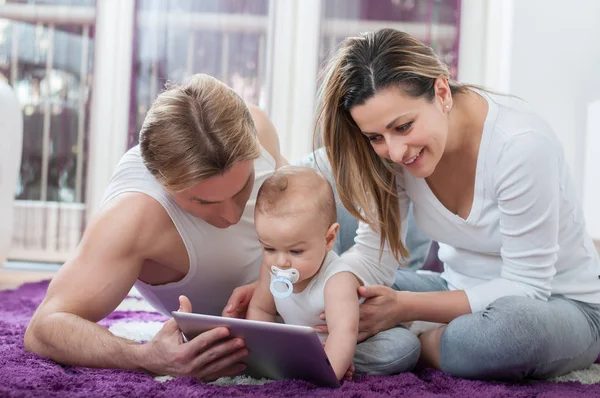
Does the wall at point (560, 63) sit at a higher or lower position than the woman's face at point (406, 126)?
higher

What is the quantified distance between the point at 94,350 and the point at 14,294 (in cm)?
138

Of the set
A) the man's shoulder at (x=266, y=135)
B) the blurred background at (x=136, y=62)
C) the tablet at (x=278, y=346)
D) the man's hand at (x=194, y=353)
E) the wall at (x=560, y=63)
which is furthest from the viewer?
the blurred background at (x=136, y=62)

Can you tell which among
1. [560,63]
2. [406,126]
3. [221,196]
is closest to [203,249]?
[221,196]

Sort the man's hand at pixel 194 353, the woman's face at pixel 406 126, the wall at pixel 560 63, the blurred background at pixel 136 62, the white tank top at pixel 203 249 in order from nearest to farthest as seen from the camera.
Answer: the man's hand at pixel 194 353, the woman's face at pixel 406 126, the white tank top at pixel 203 249, the wall at pixel 560 63, the blurred background at pixel 136 62

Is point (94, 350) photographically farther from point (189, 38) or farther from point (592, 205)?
point (189, 38)

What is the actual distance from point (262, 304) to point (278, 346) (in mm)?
330

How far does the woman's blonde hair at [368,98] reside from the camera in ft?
4.58

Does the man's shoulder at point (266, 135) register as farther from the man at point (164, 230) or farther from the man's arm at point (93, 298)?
the man's arm at point (93, 298)

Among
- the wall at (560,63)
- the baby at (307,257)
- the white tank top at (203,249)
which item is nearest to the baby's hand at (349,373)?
the baby at (307,257)

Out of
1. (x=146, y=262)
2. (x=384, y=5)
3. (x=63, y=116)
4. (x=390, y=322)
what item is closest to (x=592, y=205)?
(x=384, y=5)

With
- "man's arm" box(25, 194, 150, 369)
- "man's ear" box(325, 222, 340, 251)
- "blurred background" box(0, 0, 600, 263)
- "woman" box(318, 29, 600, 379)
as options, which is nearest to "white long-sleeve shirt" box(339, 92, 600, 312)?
"woman" box(318, 29, 600, 379)

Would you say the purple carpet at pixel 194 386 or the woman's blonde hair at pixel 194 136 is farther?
the woman's blonde hair at pixel 194 136

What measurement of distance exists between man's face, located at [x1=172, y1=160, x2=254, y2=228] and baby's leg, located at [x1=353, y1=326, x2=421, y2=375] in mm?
383

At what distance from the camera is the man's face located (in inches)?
55.1
